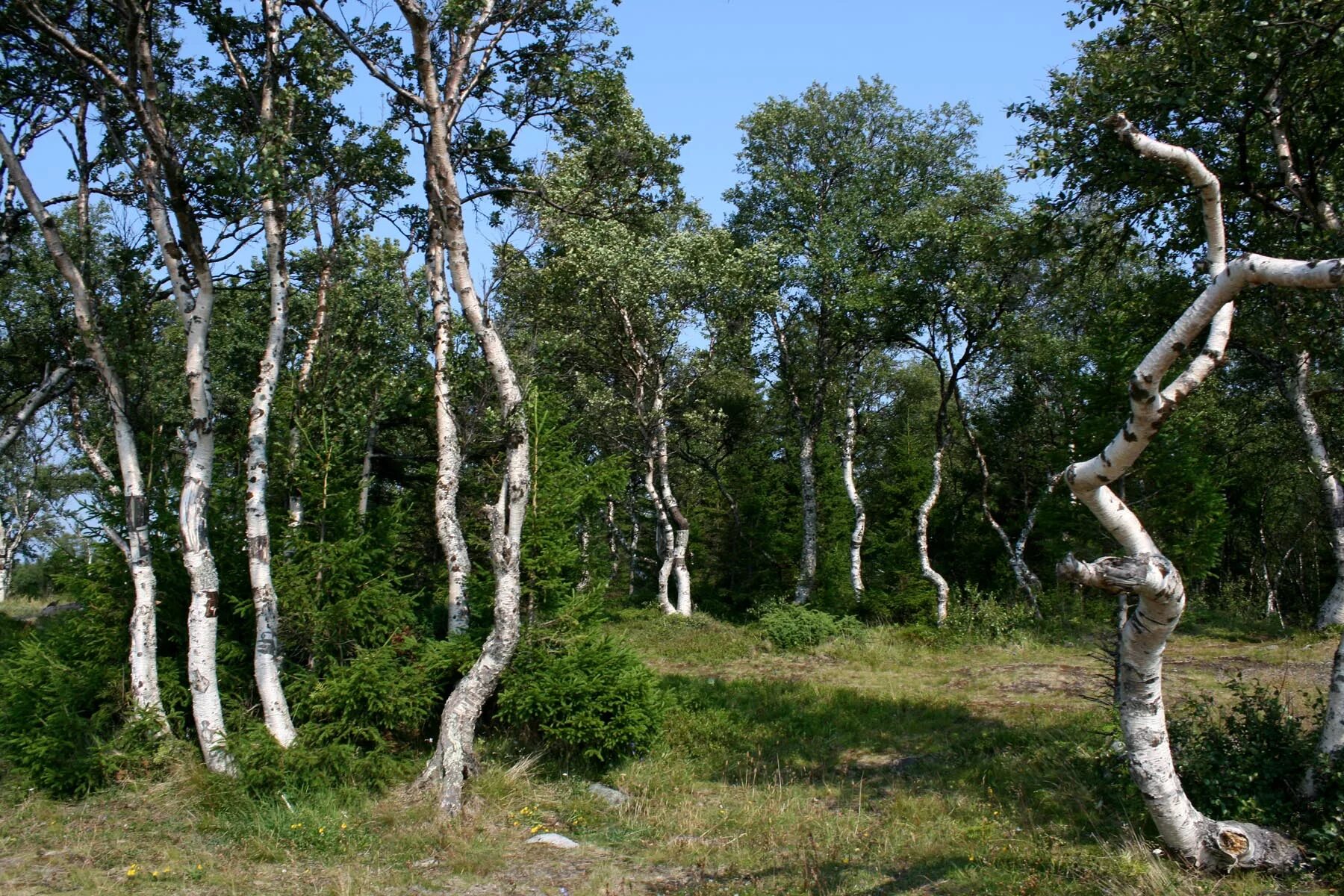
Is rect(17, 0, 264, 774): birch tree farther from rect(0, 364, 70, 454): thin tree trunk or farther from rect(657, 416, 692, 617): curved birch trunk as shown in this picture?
rect(657, 416, 692, 617): curved birch trunk

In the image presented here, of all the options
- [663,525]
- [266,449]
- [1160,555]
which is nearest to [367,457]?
[266,449]

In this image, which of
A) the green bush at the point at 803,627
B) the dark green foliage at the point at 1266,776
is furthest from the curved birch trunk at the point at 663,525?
the dark green foliage at the point at 1266,776

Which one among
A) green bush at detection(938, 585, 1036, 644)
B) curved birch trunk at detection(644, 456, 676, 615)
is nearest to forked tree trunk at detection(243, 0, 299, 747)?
green bush at detection(938, 585, 1036, 644)

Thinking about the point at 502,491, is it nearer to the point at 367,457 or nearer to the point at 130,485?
the point at 367,457

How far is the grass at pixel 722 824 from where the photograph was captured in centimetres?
738

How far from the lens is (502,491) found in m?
10.8

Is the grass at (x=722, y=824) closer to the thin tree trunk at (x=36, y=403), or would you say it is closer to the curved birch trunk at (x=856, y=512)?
the thin tree trunk at (x=36, y=403)

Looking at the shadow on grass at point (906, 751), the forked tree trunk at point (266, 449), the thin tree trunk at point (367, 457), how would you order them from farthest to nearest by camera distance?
the thin tree trunk at point (367, 457), the forked tree trunk at point (266, 449), the shadow on grass at point (906, 751)

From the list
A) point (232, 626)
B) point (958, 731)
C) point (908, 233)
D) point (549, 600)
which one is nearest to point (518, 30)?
point (549, 600)

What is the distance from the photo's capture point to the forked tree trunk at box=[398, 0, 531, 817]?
32.2 feet

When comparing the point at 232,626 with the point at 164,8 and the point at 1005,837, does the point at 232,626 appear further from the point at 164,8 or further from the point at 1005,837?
the point at 1005,837

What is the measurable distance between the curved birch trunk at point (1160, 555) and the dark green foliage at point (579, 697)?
20.1ft

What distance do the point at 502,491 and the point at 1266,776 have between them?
26.6 ft

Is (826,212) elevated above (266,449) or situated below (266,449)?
above
